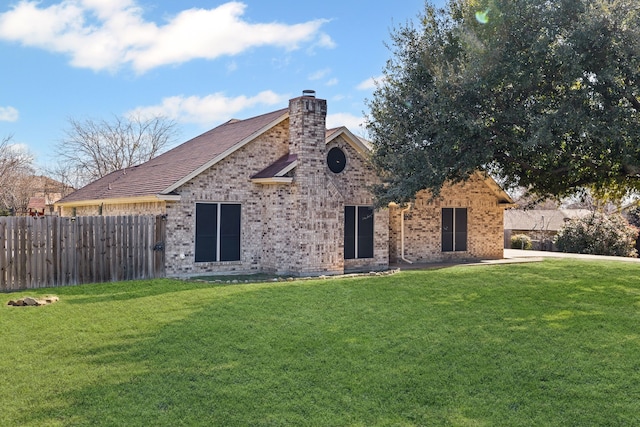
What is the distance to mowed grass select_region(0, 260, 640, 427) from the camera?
6.80 m

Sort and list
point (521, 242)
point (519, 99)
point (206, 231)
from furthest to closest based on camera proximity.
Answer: point (521, 242) < point (206, 231) < point (519, 99)

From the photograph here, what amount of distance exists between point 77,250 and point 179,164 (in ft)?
18.7

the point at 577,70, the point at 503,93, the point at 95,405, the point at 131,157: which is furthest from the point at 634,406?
the point at 131,157

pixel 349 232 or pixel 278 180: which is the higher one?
pixel 278 180

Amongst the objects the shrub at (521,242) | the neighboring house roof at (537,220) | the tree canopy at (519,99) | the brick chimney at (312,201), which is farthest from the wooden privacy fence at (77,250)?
the neighboring house roof at (537,220)

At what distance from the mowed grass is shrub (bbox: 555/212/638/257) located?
1884cm

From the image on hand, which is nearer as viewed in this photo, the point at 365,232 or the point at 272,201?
the point at 272,201

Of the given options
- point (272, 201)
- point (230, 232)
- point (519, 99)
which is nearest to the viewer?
point (519, 99)

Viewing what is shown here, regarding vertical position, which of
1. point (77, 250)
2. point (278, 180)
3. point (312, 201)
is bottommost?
point (77, 250)

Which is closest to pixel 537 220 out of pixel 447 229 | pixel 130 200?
pixel 447 229

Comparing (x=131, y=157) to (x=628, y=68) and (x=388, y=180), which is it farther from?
(x=628, y=68)

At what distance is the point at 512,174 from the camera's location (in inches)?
→ 821

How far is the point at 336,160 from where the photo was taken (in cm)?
2066

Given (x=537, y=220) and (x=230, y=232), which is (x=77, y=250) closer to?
(x=230, y=232)
